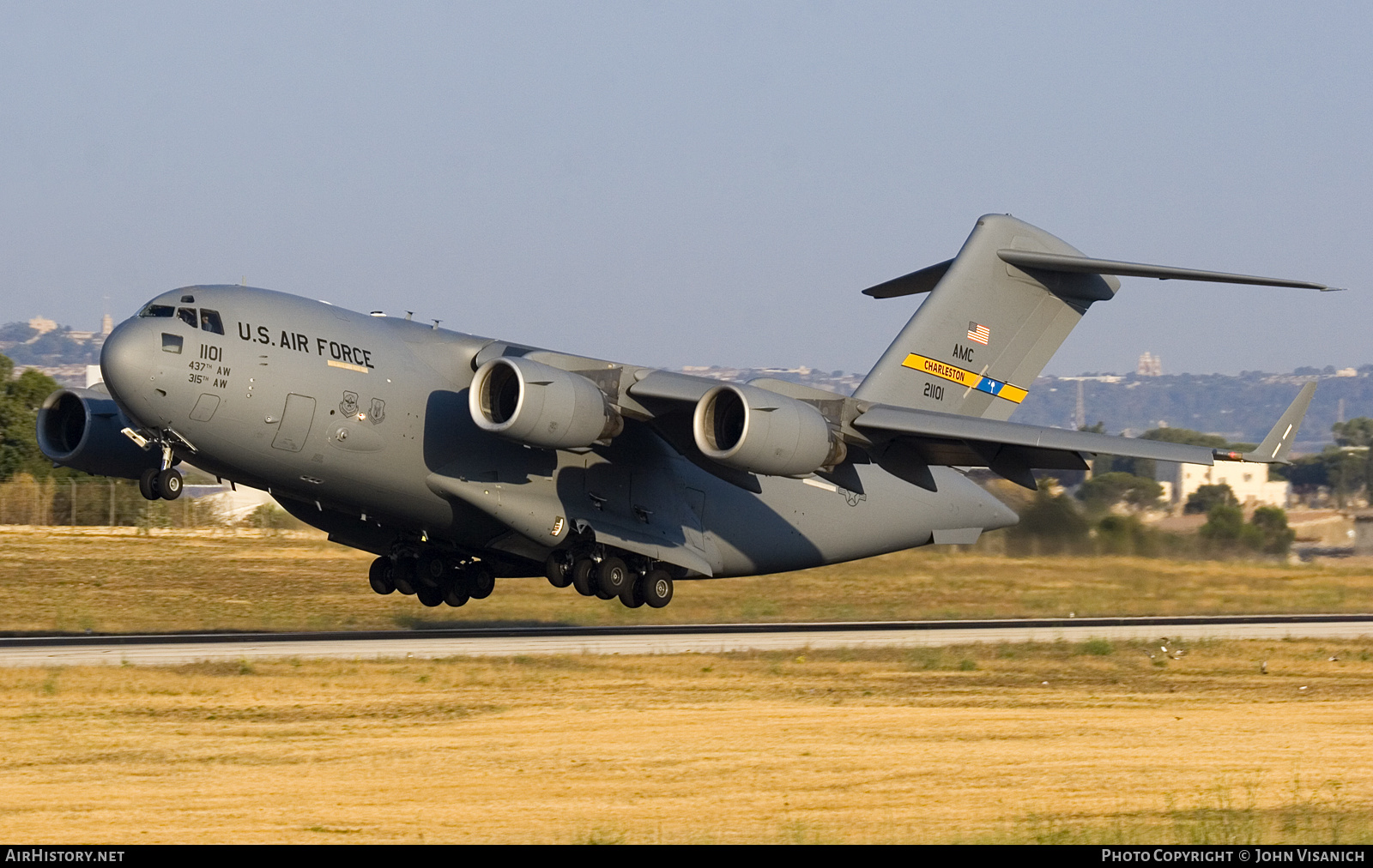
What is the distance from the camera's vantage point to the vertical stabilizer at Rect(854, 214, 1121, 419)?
1838 centimetres

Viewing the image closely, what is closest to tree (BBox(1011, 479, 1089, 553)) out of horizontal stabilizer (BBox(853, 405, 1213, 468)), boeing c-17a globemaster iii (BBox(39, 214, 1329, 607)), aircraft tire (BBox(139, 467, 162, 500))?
boeing c-17a globemaster iii (BBox(39, 214, 1329, 607))

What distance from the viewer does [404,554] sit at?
17.3 m

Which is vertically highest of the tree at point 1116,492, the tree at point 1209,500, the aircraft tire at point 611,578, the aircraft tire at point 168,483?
the aircraft tire at point 168,483

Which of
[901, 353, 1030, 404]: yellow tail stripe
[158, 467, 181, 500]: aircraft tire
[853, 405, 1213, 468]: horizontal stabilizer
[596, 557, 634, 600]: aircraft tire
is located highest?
[901, 353, 1030, 404]: yellow tail stripe

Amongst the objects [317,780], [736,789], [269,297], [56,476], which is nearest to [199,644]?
[269,297]

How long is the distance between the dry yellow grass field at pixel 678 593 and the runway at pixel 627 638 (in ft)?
4.65

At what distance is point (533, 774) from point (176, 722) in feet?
10.4

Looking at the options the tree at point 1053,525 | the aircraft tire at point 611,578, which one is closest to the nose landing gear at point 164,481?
the aircraft tire at point 611,578

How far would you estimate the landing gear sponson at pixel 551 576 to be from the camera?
16328 mm

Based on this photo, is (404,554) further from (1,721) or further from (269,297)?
(1,721)

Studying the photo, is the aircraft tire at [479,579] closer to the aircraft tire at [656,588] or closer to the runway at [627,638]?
the runway at [627,638]

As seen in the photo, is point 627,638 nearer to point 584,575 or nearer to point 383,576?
point 584,575

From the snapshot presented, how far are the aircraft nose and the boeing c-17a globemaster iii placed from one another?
0.02 m

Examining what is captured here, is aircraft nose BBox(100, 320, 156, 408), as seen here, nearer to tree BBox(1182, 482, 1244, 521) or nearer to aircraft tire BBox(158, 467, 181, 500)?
aircraft tire BBox(158, 467, 181, 500)
